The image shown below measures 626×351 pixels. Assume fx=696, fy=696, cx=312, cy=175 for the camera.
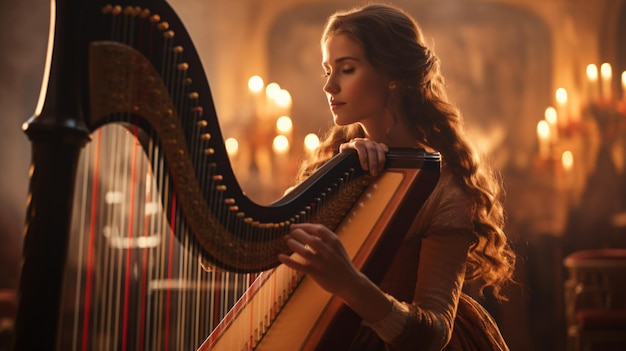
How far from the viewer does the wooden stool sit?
12.6ft

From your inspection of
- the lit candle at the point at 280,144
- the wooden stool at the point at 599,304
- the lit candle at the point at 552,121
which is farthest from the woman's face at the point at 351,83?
the lit candle at the point at 552,121

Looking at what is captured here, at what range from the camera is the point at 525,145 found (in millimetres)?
7379

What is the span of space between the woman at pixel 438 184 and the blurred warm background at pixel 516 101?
427cm

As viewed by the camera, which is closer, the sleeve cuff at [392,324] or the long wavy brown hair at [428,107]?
the sleeve cuff at [392,324]

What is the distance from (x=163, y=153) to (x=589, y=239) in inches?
264

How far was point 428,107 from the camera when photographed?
1.63 metres

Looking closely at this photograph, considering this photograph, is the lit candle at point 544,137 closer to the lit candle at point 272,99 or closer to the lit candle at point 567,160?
the lit candle at point 567,160

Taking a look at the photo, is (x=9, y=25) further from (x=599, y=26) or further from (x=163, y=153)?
(x=599, y=26)

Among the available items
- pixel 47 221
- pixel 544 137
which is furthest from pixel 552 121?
pixel 47 221

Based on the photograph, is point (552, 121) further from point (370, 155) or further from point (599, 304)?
point (370, 155)

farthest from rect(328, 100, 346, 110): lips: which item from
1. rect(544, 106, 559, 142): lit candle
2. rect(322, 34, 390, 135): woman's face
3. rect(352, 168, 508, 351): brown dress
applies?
rect(544, 106, 559, 142): lit candle

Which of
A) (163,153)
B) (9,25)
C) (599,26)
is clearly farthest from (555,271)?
(163,153)

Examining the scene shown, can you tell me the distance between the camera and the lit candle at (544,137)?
20.6 feet

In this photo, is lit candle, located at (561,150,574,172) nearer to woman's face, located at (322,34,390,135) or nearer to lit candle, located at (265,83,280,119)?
lit candle, located at (265,83,280,119)
